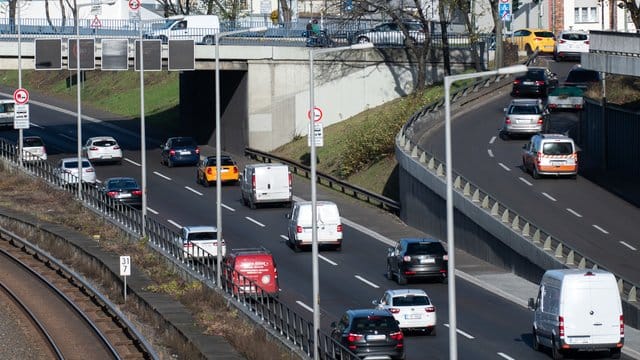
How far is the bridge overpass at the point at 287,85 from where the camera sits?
7594 centimetres

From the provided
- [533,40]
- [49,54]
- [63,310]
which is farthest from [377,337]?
[533,40]

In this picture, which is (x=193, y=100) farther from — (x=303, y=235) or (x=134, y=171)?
(x=303, y=235)

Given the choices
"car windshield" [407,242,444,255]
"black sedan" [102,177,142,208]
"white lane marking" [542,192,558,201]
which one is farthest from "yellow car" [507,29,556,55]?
"car windshield" [407,242,444,255]

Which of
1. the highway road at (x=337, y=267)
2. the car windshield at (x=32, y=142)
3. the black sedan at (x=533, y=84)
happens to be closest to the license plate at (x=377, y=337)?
the highway road at (x=337, y=267)

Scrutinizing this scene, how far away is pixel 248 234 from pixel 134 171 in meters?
19.2

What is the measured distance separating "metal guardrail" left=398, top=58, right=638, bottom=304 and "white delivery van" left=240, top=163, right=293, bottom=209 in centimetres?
551

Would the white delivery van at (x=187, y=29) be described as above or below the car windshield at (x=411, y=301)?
above

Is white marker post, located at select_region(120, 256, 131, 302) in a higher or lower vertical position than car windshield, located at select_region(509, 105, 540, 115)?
lower

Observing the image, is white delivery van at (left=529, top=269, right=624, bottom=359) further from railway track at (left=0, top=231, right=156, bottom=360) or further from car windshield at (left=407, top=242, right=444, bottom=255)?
car windshield at (left=407, top=242, right=444, bottom=255)

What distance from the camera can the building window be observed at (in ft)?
351

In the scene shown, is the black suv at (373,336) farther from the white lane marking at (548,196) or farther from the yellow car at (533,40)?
the yellow car at (533,40)

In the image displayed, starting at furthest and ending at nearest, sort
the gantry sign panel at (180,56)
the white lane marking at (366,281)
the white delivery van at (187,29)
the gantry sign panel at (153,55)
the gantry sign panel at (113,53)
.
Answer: the white delivery van at (187,29) → the gantry sign panel at (113,53) → the gantry sign panel at (180,56) → the gantry sign panel at (153,55) → the white lane marking at (366,281)

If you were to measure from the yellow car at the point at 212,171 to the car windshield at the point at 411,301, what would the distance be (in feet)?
100

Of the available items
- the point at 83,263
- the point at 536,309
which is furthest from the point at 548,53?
the point at 536,309
